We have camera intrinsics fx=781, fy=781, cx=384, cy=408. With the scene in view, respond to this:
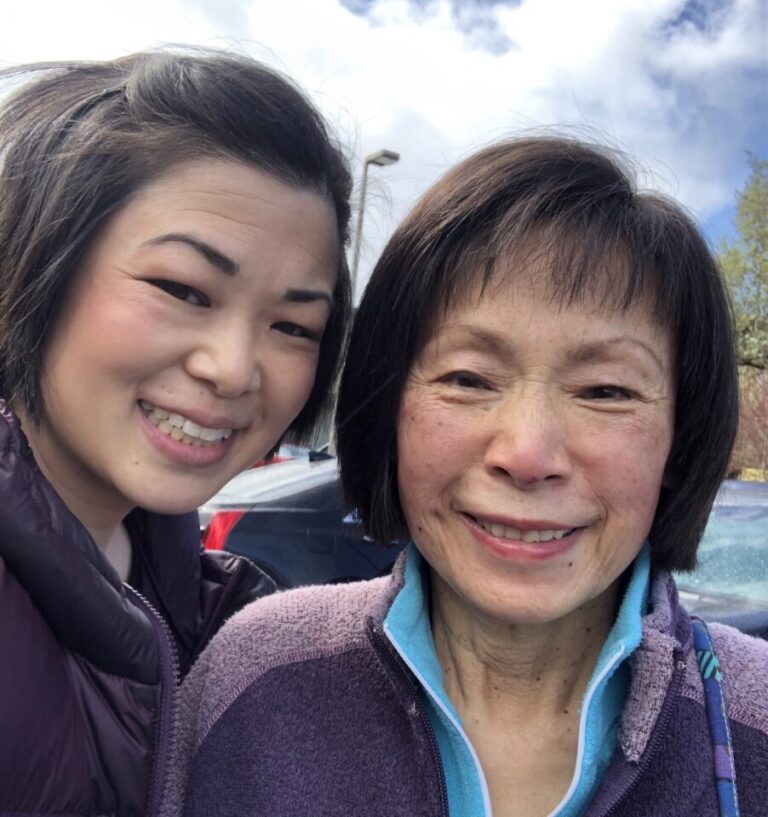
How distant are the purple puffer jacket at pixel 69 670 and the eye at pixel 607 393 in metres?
0.79

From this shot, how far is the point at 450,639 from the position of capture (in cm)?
138

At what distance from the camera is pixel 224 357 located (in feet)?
4.62

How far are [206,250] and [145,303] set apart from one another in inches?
5.6

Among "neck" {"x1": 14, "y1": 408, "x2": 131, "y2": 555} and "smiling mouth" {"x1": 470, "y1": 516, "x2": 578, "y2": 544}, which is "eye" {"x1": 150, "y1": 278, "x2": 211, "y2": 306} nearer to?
"neck" {"x1": 14, "y1": 408, "x2": 131, "y2": 555}

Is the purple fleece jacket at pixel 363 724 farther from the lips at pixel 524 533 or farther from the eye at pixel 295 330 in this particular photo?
the eye at pixel 295 330

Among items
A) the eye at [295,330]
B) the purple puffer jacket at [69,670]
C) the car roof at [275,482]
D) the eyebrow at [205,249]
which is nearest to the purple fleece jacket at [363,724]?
the purple puffer jacket at [69,670]

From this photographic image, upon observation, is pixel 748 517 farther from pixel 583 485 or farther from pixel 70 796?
pixel 70 796

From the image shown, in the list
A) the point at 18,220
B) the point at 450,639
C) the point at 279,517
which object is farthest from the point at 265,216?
the point at 279,517

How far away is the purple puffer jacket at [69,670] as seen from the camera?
1.03 m

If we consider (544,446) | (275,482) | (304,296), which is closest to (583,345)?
(544,446)

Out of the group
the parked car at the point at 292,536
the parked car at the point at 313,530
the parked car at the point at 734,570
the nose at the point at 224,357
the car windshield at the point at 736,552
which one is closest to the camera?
the nose at the point at 224,357

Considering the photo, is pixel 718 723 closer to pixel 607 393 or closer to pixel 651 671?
pixel 651 671

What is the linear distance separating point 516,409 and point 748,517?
2980 mm

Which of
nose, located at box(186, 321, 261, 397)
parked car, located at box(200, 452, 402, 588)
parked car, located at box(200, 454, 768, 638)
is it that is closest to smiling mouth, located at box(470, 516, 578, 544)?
nose, located at box(186, 321, 261, 397)
